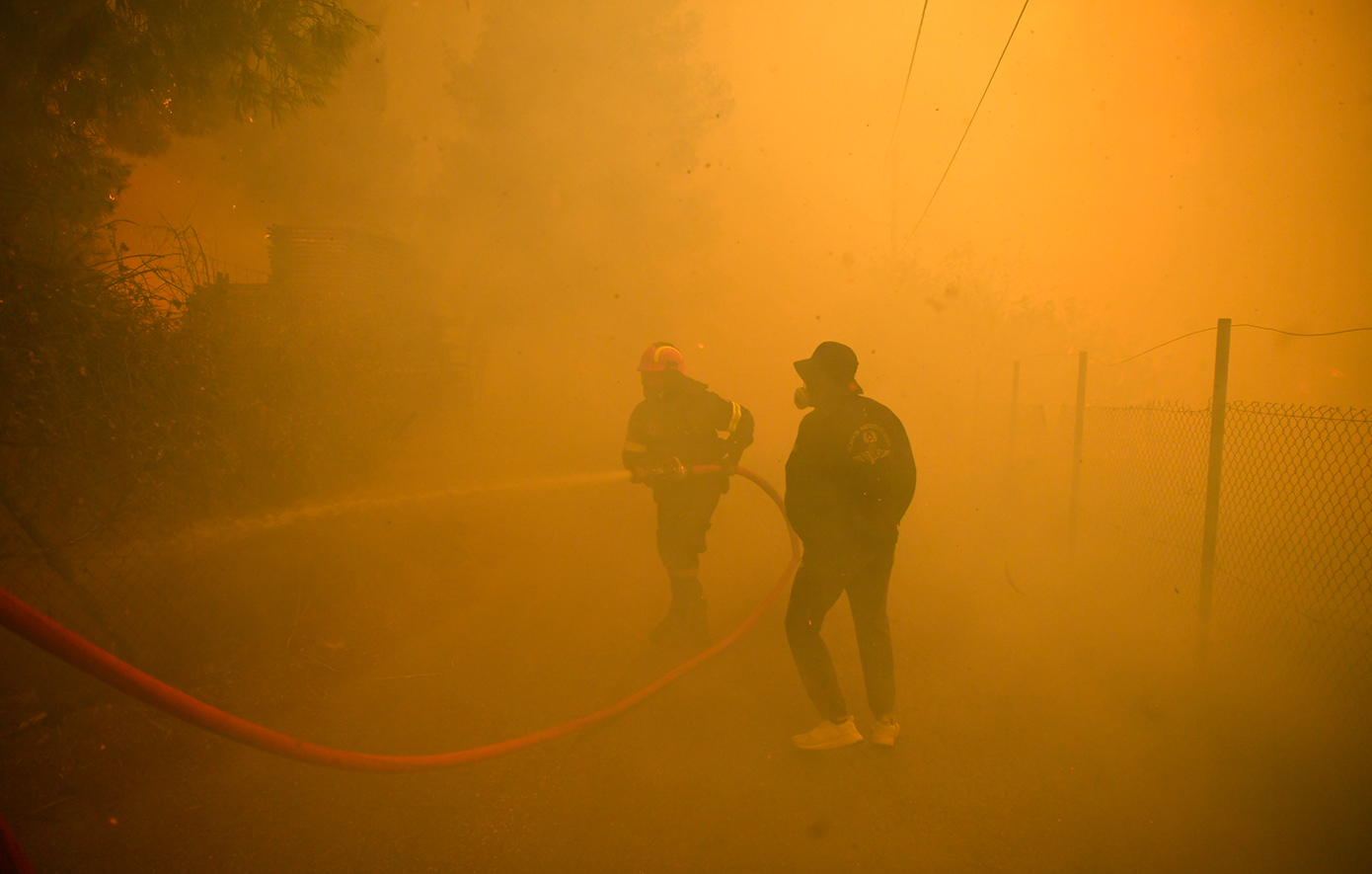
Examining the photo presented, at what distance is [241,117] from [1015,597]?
7932 mm

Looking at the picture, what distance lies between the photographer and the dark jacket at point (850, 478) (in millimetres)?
2815

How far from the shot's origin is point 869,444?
2.82 metres

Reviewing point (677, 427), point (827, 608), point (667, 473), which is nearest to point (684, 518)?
point (667, 473)

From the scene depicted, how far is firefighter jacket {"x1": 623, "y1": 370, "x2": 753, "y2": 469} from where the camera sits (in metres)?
4.12

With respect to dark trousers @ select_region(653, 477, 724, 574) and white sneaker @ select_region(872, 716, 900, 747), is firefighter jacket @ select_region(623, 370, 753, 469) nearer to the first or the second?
dark trousers @ select_region(653, 477, 724, 574)

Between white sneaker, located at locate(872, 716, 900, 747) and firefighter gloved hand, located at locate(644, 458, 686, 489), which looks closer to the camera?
white sneaker, located at locate(872, 716, 900, 747)

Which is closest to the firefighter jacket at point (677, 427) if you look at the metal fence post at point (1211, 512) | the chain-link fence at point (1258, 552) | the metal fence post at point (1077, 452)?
the metal fence post at point (1211, 512)

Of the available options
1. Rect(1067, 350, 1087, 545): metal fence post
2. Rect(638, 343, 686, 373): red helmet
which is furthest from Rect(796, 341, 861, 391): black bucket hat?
Rect(1067, 350, 1087, 545): metal fence post

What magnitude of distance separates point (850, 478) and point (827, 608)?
62cm

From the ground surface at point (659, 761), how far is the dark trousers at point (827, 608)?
296mm

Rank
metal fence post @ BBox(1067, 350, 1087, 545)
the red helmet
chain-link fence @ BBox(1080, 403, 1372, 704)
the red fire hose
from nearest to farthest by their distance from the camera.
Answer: the red fire hose
chain-link fence @ BBox(1080, 403, 1372, 704)
the red helmet
metal fence post @ BBox(1067, 350, 1087, 545)

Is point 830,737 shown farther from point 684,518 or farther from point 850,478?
point 684,518

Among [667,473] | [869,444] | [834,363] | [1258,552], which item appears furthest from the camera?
[1258,552]

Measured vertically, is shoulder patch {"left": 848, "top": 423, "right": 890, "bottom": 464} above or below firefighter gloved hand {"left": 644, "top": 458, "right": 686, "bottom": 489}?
above
